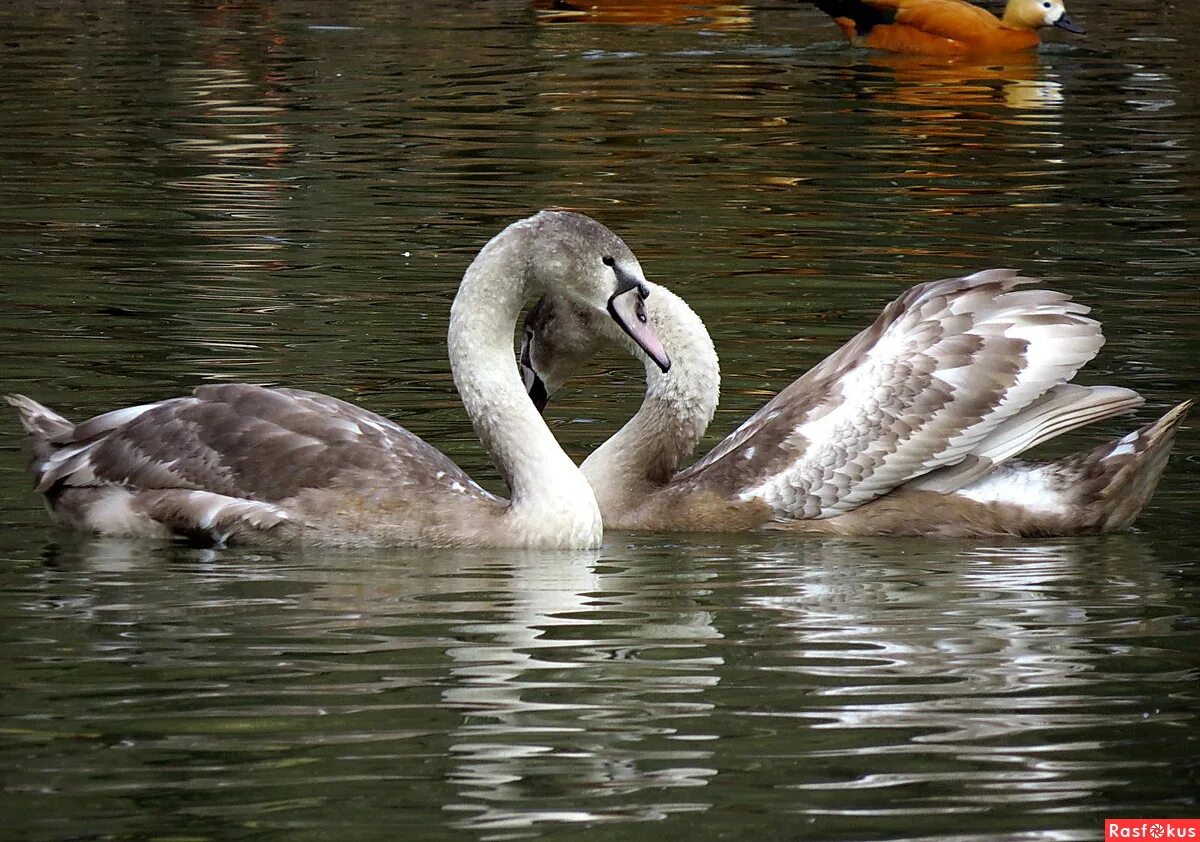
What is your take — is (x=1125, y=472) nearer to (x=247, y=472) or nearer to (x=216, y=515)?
(x=247, y=472)

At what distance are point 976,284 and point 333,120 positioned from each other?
37.2 feet

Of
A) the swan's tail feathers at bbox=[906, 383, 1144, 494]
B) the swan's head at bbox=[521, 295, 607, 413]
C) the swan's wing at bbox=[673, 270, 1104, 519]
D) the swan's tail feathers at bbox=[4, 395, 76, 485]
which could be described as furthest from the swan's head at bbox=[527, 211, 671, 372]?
the swan's tail feathers at bbox=[4, 395, 76, 485]

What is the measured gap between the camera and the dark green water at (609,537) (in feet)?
17.3

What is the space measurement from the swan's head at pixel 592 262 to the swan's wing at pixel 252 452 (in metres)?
0.78

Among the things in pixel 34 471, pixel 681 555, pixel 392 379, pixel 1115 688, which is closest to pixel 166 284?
pixel 392 379

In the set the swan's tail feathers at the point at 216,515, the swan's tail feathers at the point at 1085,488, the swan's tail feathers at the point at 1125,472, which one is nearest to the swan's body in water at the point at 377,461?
the swan's tail feathers at the point at 216,515

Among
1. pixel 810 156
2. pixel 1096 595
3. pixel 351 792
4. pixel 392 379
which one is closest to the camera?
pixel 351 792

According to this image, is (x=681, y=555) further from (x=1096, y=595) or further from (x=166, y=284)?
(x=166, y=284)

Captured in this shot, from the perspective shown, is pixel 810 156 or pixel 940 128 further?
pixel 940 128

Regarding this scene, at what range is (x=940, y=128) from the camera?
19.2 meters

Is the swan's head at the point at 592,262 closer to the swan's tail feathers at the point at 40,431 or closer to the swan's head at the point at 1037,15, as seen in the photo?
the swan's tail feathers at the point at 40,431

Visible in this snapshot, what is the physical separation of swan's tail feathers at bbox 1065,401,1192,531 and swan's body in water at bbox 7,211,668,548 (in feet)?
5.35

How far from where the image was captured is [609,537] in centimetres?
855

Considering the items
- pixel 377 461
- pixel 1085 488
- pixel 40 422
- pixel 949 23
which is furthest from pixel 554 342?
pixel 949 23
